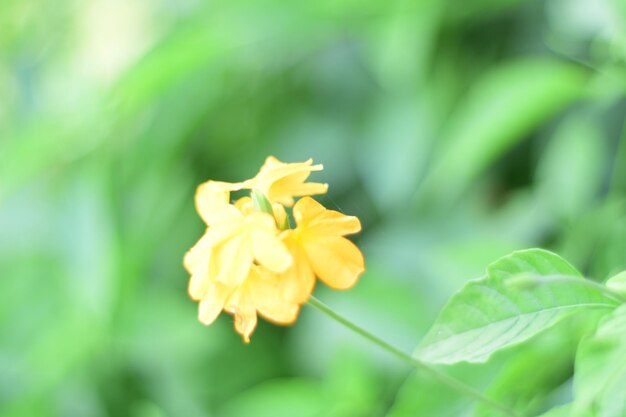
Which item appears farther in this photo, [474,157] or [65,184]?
[65,184]

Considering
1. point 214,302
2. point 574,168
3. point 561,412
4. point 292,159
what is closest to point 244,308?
point 214,302

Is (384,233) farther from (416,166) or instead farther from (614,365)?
(614,365)

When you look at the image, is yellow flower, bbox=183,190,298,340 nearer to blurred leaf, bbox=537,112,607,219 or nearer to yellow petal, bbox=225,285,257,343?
yellow petal, bbox=225,285,257,343

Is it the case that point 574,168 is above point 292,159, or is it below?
below

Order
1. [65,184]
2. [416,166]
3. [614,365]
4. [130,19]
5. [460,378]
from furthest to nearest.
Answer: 1. [130,19]
2. [65,184]
3. [416,166]
4. [460,378]
5. [614,365]

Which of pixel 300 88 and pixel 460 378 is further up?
pixel 300 88

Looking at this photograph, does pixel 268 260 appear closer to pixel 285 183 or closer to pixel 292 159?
pixel 285 183

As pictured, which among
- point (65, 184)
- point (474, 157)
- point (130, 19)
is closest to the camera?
point (474, 157)

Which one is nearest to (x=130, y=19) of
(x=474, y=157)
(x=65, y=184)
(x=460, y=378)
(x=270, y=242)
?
(x=65, y=184)

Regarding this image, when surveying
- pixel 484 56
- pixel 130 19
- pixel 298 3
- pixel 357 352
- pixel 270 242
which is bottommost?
pixel 357 352
